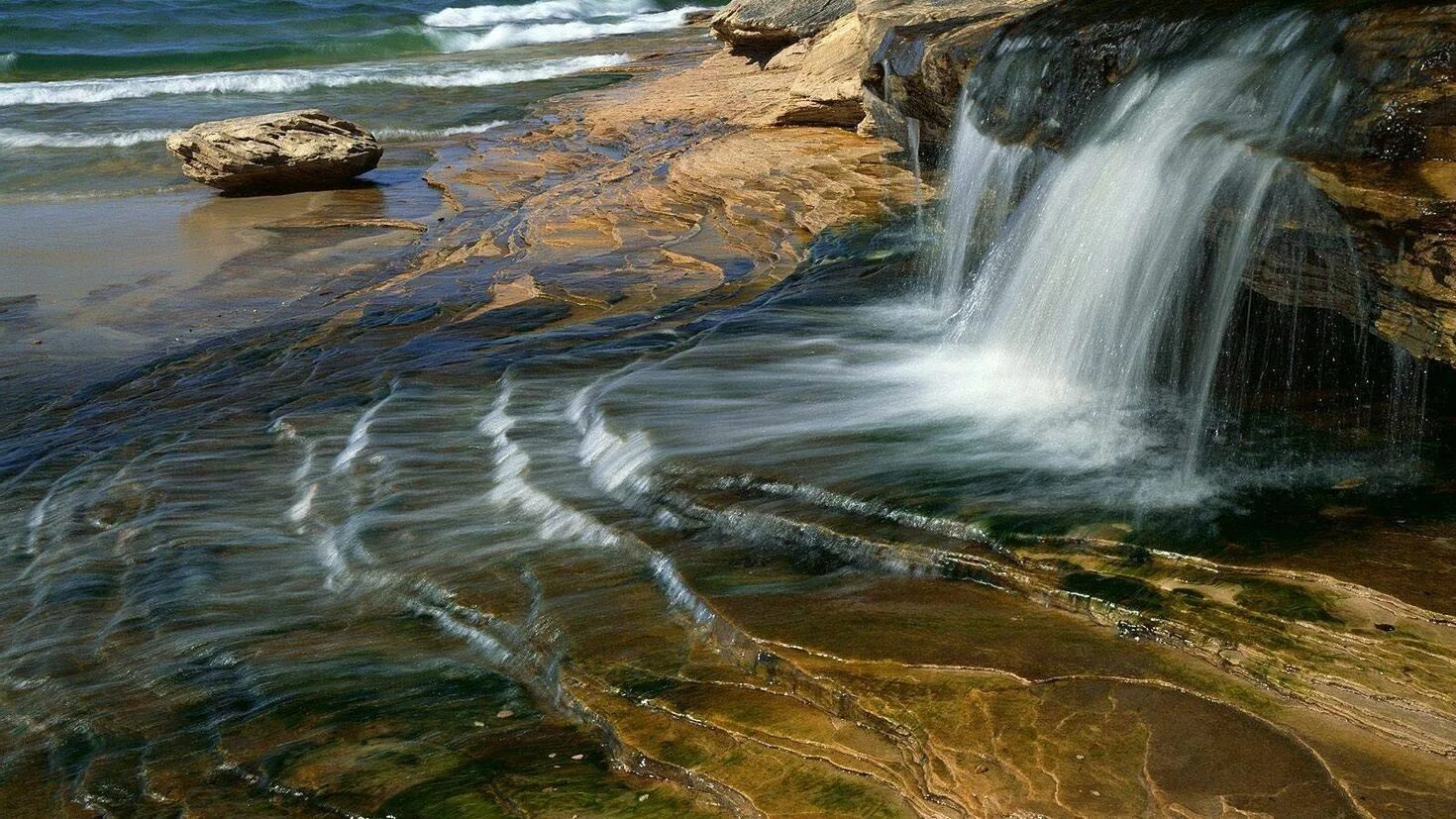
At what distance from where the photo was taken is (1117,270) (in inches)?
206

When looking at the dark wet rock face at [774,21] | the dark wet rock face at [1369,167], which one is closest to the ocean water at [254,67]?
the dark wet rock face at [774,21]

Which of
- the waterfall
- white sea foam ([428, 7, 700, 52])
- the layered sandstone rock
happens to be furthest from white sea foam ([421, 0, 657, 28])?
the waterfall

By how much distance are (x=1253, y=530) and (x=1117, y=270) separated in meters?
1.83

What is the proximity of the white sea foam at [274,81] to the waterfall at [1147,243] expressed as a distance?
54.0 ft

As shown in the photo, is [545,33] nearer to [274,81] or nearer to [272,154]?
[274,81]

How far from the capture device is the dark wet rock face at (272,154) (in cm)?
1198

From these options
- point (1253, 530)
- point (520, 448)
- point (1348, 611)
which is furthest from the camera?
point (520, 448)

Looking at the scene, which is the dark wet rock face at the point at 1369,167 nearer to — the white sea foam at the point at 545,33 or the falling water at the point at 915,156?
the falling water at the point at 915,156

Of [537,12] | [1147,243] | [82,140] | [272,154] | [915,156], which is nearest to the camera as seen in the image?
[1147,243]

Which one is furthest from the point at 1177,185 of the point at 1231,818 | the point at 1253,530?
the point at 1231,818

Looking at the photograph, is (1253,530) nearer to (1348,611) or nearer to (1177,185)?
(1348,611)

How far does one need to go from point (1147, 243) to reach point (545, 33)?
1184 inches

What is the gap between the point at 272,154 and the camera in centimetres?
1198

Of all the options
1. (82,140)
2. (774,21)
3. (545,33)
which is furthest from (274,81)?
(545,33)
